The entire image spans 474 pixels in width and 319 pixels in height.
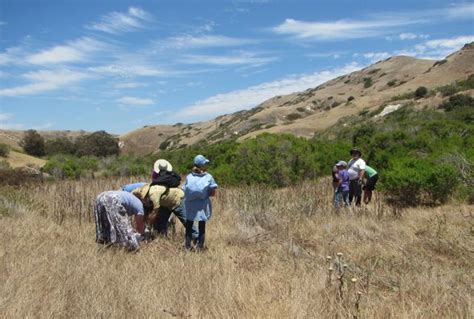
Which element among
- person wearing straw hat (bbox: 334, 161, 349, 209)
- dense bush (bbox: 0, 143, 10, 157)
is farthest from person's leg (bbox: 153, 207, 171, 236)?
dense bush (bbox: 0, 143, 10, 157)

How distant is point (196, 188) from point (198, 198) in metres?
0.18

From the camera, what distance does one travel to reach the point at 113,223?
708 cm

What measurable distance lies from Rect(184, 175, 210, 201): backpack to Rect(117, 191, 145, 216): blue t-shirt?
0.73 metres

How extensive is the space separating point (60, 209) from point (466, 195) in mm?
9767

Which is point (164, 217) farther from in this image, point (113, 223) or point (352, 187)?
point (352, 187)

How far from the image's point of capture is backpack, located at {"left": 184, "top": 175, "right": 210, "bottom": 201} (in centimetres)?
732

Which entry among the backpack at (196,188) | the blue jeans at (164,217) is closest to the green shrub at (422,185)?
the blue jeans at (164,217)

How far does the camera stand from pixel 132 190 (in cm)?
787

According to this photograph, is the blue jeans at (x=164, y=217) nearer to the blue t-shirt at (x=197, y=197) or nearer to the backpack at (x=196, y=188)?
the blue t-shirt at (x=197, y=197)

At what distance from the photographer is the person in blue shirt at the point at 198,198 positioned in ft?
24.1

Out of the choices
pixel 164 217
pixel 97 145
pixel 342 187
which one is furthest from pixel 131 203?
pixel 97 145

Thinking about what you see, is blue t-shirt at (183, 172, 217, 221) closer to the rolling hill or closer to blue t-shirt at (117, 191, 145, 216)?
blue t-shirt at (117, 191, 145, 216)

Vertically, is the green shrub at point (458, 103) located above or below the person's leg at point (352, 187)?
above

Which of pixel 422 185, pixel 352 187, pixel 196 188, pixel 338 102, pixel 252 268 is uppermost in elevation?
pixel 338 102
